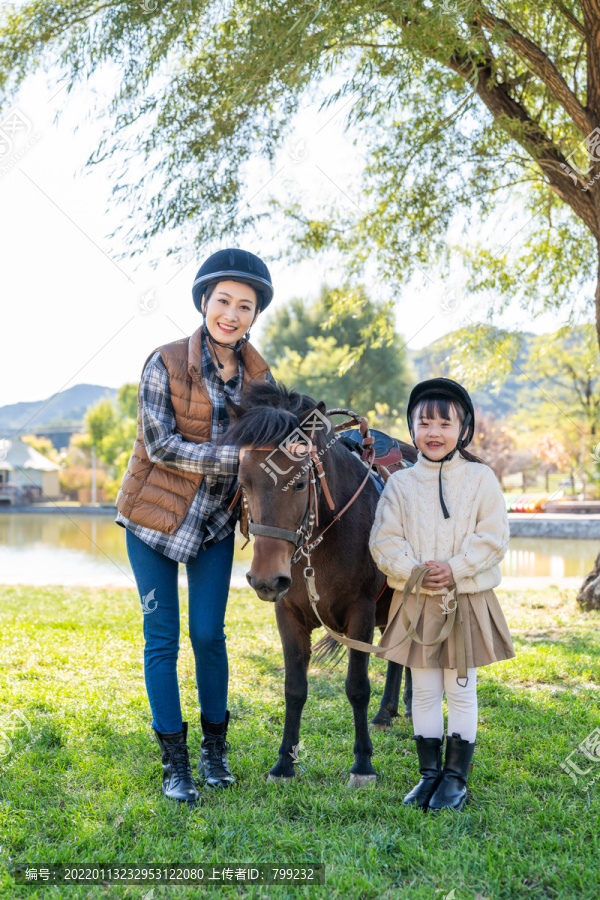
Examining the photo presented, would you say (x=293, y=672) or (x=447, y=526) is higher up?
(x=447, y=526)

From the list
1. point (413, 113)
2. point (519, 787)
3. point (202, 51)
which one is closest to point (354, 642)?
point (519, 787)

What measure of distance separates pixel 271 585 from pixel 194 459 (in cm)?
62

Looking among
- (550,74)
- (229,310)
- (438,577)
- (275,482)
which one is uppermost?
(550,74)

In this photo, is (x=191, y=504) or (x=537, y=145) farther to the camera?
(x=537, y=145)

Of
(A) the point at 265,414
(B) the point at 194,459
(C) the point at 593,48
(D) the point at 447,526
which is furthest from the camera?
(C) the point at 593,48

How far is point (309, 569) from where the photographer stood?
2752 mm

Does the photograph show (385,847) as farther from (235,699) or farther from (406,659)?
(235,699)

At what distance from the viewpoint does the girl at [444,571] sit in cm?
258

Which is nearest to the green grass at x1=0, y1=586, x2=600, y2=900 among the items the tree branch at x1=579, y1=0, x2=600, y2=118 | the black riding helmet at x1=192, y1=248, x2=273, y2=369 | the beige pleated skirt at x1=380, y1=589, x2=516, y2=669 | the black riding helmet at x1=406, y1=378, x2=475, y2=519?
the beige pleated skirt at x1=380, y1=589, x2=516, y2=669

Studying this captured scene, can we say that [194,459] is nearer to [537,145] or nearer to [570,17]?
[537,145]

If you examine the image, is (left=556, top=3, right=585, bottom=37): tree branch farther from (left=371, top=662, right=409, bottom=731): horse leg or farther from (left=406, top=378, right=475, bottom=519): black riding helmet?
(left=371, top=662, right=409, bottom=731): horse leg

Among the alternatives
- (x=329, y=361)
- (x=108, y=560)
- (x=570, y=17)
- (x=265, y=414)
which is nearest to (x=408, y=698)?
(x=265, y=414)

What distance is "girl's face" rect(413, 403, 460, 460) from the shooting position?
275 cm

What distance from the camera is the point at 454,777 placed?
2570 mm
